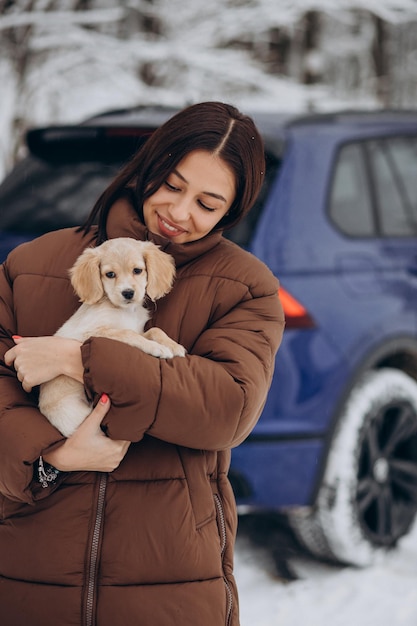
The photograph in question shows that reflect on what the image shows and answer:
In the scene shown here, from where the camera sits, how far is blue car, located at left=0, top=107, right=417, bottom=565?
12.1 feet

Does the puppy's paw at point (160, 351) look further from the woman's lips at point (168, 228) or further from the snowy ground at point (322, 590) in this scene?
the snowy ground at point (322, 590)

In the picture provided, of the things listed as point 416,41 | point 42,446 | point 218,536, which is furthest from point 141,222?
point 416,41

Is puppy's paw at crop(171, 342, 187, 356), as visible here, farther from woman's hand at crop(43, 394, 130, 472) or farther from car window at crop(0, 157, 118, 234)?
car window at crop(0, 157, 118, 234)

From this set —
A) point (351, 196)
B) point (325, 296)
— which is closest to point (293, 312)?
point (325, 296)

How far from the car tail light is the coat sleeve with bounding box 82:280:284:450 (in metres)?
1.77

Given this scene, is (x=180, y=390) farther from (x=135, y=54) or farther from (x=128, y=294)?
(x=135, y=54)

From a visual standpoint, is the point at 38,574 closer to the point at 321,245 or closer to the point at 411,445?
the point at 321,245

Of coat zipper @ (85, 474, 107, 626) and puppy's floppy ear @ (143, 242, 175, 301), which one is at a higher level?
puppy's floppy ear @ (143, 242, 175, 301)

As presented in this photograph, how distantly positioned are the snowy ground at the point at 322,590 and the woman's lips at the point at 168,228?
2.06 meters

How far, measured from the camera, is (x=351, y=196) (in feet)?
13.7

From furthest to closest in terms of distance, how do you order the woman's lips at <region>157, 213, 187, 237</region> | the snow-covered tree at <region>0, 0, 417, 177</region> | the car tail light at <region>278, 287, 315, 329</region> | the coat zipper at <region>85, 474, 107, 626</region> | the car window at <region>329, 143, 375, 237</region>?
the snow-covered tree at <region>0, 0, 417, 177</region> → the car window at <region>329, 143, 375, 237</region> → the car tail light at <region>278, 287, 315, 329</region> → the woman's lips at <region>157, 213, 187, 237</region> → the coat zipper at <region>85, 474, 107, 626</region>

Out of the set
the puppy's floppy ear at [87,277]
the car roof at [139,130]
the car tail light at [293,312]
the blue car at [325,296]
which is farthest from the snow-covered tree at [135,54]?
the puppy's floppy ear at [87,277]

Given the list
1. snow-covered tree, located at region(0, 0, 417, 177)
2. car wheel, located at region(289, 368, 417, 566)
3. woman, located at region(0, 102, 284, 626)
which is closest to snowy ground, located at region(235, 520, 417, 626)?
car wheel, located at region(289, 368, 417, 566)

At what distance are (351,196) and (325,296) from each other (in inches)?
24.6
